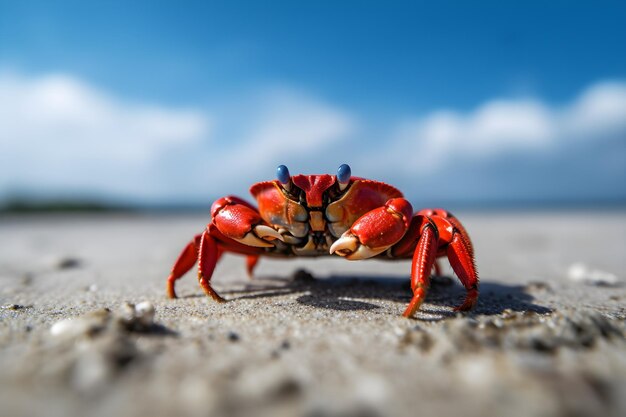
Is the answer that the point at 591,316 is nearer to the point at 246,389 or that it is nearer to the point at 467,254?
the point at 467,254

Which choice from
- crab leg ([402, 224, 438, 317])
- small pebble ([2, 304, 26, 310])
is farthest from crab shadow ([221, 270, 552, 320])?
small pebble ([2, 304, 26, 310])

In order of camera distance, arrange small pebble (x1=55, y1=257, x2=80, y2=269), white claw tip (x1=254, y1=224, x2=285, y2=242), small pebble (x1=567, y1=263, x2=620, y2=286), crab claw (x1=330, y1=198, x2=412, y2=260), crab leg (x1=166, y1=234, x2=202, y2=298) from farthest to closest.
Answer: small pebble (x1=55, y1=257, x2=80, y2=269), small pebble (x1=567, y1=263, x2=620, y2=286), crab leg (x1=166, y1=234, x2=202, y2=298), white claw tip (x1=254, y1=224, x2=285, y2=242), crab claw (x1=330, y1=198, x2=412, y2=260)

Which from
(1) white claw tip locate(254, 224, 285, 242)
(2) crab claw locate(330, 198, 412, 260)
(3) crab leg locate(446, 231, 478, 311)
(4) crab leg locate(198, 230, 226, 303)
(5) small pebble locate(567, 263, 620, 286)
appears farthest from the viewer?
(5) small pebble locate(567, 263, 620, 286)

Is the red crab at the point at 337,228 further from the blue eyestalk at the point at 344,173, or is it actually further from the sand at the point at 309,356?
the sand at the point at 309,356

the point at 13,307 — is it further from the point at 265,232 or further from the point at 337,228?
the point at 337,228

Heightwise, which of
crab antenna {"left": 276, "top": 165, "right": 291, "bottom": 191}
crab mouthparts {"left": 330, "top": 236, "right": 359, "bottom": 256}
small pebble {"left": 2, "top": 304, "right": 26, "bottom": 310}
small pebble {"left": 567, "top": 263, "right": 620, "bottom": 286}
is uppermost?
crab antenna {"left": 276, "top": 165, "right": 291, "bottom": 191}

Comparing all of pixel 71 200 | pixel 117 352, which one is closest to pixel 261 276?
pixel 117 352

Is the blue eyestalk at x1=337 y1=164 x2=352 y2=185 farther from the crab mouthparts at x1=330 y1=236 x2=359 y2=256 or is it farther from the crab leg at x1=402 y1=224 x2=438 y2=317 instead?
the crab leg at x1=402 y1=224 x2=438 y2=317
